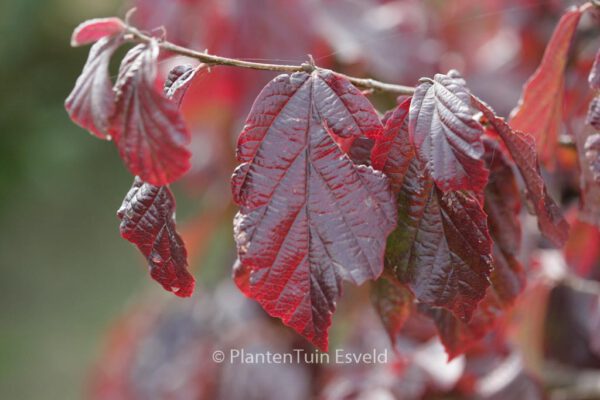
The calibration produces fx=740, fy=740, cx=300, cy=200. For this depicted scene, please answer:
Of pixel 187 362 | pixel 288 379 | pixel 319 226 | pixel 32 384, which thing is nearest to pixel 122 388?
pixel 187 362

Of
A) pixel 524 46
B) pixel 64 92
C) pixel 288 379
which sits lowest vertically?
pixel 288 379

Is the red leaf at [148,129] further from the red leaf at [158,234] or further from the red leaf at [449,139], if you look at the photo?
the red leaf at [449,139]

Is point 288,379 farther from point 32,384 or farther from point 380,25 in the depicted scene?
point 32,384

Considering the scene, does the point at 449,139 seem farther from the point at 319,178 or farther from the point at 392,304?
the point at 392,304

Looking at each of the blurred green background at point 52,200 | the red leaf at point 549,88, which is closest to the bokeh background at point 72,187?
the blurred green background at point 52,200

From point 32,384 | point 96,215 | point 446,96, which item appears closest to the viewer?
point 446,96

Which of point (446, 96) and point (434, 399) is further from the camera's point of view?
point (434, 399)

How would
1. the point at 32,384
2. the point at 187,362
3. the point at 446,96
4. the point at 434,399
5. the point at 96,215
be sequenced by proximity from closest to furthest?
the point at 446,96
the point at 434,399
the point at 187,362
the point at 32,384
the point at 96,215

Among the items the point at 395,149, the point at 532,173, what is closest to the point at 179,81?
the point at 395,149

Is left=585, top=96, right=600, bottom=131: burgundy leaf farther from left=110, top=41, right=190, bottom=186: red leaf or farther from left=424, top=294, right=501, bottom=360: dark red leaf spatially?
left=110, top=41, right=190, bottom=186: red leaf
